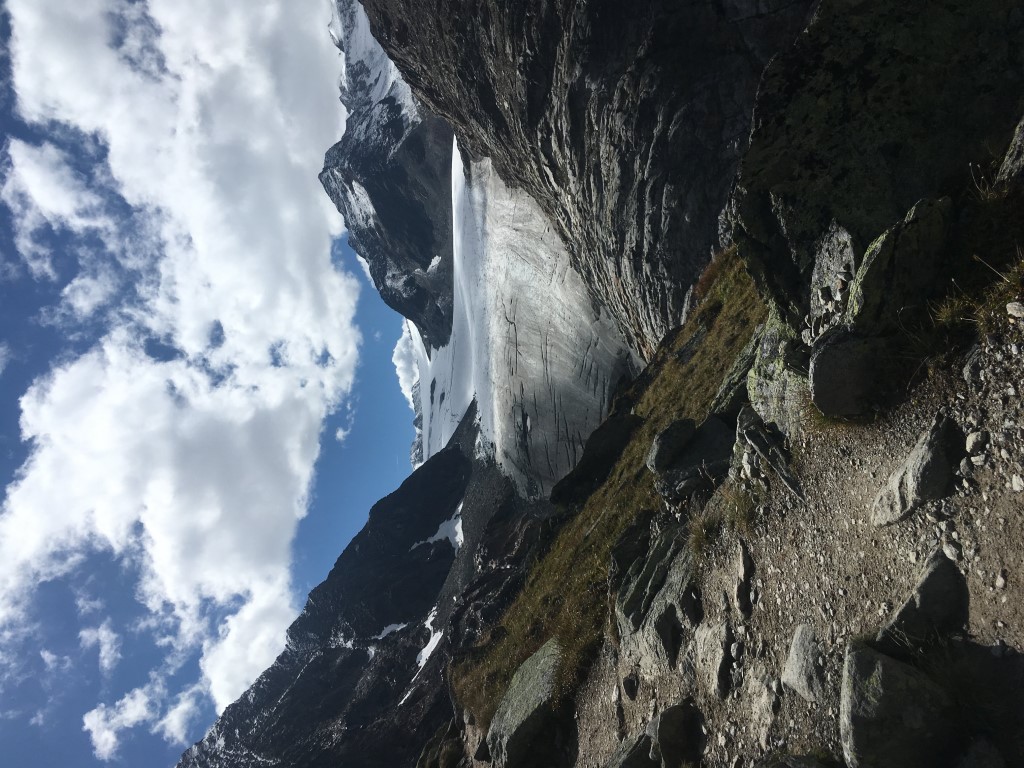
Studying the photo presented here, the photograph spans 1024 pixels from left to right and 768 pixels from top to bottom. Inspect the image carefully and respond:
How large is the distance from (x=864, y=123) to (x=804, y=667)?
15.8 ft

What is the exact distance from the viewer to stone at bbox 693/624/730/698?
567cm

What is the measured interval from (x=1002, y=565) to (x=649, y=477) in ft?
36.0

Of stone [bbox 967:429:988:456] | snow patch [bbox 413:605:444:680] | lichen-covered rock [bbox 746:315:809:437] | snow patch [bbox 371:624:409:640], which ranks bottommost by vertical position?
stone [bbox 967:429:988:456]

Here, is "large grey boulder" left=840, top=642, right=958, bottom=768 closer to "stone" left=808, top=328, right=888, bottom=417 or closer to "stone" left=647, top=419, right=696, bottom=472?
"stone" left=808, top=328, right=888, bottom=417

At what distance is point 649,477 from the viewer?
14.1 metres

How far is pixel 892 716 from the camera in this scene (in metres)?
3.42

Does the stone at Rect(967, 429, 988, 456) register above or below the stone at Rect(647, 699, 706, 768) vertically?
above

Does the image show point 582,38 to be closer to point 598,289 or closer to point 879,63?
point 598,289

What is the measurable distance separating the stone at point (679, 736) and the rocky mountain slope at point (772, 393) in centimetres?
3

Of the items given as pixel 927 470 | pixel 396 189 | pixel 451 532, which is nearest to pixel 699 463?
pixel 927 470

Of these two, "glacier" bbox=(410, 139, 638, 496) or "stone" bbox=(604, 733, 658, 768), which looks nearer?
"stone" bbox=(604, 733, 658, 768)

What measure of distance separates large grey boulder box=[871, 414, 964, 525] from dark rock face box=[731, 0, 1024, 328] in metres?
1.97

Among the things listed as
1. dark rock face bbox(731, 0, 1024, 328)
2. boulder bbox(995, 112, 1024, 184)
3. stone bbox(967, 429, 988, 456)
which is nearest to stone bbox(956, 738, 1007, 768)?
stone bbox(967, 429, 988, 456)

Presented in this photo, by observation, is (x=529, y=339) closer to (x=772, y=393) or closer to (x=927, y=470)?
(x=772, y=393)
